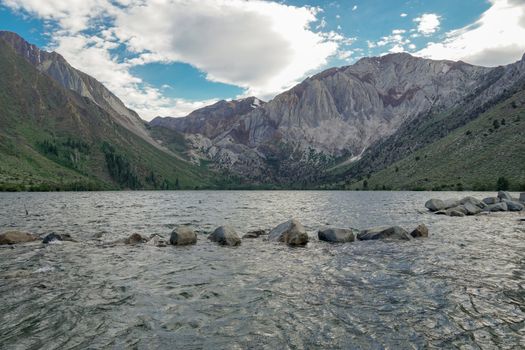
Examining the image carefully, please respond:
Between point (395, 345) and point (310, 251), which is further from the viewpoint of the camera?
point (310, 251)

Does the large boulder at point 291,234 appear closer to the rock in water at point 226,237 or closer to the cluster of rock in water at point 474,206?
the rock in water at point 226,237

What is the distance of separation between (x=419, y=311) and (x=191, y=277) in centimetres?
1437

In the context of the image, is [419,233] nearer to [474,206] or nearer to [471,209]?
[471,209]

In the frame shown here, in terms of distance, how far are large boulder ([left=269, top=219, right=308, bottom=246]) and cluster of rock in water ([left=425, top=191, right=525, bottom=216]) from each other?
4221cm

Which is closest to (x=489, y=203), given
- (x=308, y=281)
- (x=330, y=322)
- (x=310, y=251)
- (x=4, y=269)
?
(x=310, y=251)

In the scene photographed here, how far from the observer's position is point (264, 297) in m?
19.8

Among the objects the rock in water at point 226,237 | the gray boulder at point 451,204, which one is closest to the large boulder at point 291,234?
the rock in water at point 226,237

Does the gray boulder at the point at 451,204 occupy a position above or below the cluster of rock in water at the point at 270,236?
above

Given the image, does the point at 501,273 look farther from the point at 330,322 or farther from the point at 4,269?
the point at 4,269

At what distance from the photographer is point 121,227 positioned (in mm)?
52844

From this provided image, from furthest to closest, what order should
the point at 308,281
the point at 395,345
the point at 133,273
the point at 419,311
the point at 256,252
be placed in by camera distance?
1. the point at 256,252
2. the point at 133,273
3. the point at 308,281
4. the point at 419,311
5. the point at 395,345

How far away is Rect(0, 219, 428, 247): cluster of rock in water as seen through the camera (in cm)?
3800

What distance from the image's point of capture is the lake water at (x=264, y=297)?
564 inches

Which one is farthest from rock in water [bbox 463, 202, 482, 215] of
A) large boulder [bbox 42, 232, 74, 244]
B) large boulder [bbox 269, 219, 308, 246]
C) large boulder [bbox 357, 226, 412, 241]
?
large boulder [bbox 42, 232, 74, 244]
